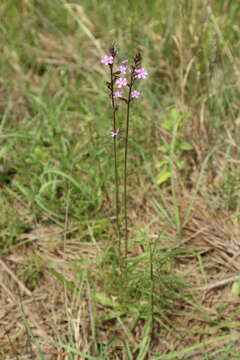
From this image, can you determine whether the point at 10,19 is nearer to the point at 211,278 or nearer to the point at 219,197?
the point at 219,197

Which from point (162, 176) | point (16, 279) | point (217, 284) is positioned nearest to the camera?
point (217, 284)

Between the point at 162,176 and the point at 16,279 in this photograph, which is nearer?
the point at 16,279

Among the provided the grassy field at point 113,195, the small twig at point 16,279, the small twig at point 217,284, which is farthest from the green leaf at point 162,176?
the small twig at point 16,279

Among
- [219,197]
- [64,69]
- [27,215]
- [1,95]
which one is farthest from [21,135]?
[219,197]

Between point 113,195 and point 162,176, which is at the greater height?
point 162,176

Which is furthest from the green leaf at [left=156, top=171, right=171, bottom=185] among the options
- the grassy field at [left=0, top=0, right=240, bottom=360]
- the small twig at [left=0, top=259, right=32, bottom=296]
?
the small twig at [left=0, top=259, right=32, bottom=296]

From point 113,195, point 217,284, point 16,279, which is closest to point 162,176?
point 113,195

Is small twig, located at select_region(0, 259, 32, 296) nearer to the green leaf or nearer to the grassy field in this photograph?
the grassy field

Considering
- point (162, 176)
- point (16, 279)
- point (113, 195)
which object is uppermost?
point (162, 176)

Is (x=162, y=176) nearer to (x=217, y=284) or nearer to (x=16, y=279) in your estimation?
(x=217, y=284)
